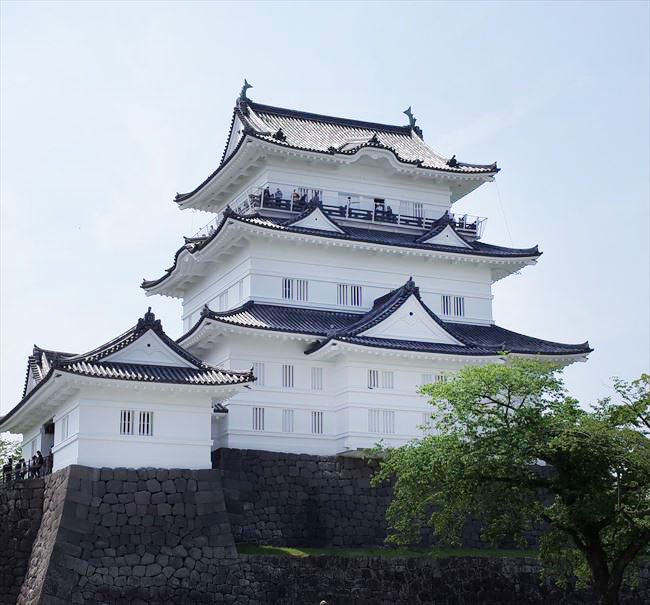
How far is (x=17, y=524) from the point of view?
25.4 metres

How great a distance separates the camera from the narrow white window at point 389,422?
29938 millimetres

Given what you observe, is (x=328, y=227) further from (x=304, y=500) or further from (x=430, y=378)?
(x=304, y=500)

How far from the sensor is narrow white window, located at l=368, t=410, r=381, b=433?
97.9ft

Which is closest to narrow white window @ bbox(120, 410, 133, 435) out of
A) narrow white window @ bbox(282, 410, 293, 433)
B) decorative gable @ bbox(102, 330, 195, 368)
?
decorative gable @ bbox(102, 330, 195, 368)

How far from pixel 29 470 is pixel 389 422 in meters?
10.2

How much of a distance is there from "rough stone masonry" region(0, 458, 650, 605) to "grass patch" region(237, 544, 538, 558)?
1.25 ft

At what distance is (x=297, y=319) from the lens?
31359 mm

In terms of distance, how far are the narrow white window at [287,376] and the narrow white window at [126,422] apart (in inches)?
249

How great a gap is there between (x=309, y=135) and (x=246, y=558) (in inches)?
657

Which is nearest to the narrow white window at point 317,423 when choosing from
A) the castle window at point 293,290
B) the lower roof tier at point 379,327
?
the lower roof tier at point 379,327

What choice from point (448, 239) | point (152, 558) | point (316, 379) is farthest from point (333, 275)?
point (152, 558)

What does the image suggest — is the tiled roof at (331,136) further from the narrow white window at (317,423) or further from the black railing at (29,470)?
the black railing at (29,470)

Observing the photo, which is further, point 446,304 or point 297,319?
point 446,304

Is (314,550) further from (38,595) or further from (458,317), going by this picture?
(458,317)
